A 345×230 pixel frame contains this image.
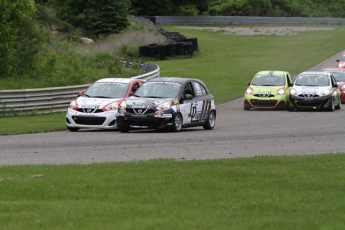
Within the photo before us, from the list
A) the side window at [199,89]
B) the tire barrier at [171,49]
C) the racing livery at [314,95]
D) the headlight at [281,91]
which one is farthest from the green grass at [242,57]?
the side window at [199,89]

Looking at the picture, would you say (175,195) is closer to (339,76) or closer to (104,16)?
(339,76)

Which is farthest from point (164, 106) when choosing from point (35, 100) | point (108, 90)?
point (35, 100)

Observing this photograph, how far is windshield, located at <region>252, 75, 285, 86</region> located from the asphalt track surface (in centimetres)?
688

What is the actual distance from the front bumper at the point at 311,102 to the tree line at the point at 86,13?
10273 mm

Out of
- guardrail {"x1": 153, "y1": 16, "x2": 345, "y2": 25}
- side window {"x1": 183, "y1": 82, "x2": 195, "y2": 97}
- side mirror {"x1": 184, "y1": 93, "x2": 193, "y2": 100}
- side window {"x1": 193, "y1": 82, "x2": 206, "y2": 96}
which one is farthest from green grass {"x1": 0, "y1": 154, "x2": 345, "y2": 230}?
guardrail {"x1": 153, "y1": 16, "x2": 345, "y2": 25}

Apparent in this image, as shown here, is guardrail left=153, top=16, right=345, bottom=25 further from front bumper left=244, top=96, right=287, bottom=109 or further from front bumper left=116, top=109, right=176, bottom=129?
front bumper left=116, top=109, right=176, bottom=129

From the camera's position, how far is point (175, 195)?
926 cm

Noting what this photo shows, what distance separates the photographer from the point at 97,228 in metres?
7.55

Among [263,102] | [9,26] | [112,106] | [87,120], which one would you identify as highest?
[9,26]

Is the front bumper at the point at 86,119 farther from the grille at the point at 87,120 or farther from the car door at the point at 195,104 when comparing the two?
the car door at the point at 195,104

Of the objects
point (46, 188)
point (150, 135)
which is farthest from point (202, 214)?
point (150, 135)

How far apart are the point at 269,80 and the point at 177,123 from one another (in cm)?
1110

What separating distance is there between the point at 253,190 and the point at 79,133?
36.3ft

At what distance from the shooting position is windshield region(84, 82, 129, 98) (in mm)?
22188
